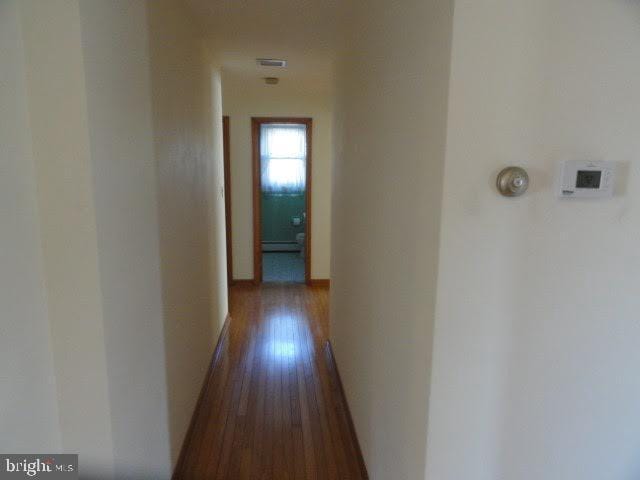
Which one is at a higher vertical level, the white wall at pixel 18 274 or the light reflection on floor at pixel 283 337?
the white wall at pixel 18 274

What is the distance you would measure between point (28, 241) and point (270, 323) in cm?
292

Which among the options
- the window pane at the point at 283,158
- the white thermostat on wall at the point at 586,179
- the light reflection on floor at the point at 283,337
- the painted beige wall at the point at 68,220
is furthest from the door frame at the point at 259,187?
the white thermostat on wall at the point at 586,179

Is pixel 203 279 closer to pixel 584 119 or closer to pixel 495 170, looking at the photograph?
pixel 495 170

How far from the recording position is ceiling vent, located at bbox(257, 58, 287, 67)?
313 cm

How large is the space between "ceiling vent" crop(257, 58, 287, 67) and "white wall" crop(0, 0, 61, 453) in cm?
233

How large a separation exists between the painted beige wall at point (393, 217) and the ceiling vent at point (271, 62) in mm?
1006

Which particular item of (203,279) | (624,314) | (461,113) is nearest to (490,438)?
(624,314)

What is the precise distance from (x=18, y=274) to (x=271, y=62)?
2.68 m

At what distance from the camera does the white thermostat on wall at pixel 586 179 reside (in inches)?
39.6

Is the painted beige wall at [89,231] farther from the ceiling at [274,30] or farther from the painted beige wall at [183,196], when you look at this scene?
the ceiling at [274,30]

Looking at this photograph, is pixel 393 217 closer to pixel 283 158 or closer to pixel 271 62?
pixel 271 62

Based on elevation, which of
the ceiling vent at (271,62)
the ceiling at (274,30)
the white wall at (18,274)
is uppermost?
the ceiling vent at (271,62)

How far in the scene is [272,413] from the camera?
2.41 m

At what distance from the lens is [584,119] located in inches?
39.5
